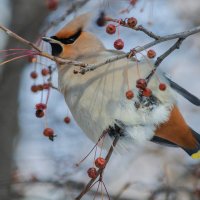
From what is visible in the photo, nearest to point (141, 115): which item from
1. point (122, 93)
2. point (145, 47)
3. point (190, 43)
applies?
point (122, 93)

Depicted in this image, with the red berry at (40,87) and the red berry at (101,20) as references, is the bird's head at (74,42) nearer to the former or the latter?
the red berry at (101,20)

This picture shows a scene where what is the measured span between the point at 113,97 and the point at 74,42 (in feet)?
1.20

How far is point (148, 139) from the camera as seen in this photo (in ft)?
10.3

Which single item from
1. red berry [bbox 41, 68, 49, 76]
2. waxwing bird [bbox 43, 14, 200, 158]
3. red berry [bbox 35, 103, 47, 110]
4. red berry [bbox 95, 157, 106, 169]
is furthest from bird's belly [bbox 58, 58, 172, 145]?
red berry [bbox 95, 157, 106, 169]

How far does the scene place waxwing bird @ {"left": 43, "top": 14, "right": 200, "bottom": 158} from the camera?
2.93 m

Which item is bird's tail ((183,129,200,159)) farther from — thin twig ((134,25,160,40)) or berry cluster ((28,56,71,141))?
thin twig ((134,25,160,40))

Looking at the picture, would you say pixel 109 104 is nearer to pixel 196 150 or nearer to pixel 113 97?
pixel 113 97

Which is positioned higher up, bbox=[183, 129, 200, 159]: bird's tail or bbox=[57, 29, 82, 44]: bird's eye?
bbox=[57, 29, 82, 44]: bird's eye

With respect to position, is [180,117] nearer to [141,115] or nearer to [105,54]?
[141,115]

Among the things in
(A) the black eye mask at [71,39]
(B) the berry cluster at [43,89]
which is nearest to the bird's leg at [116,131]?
(B) the berry cluster at [43,89]

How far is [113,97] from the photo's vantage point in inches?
115

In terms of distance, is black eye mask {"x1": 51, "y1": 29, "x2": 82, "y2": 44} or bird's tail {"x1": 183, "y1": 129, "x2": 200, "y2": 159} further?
bird's tail {"x1": 183, "y1": 129, "x2": 200, "y2": 159}

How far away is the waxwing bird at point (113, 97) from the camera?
293 centimetres

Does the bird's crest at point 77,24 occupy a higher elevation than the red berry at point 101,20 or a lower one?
higher
